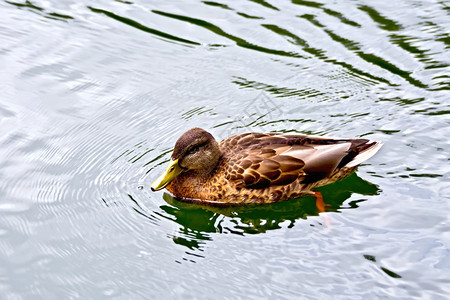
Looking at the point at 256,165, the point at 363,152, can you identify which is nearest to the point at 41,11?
the point at 256,165

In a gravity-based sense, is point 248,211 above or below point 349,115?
below

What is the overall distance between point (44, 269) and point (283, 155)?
266cm

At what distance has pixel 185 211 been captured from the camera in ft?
26.7

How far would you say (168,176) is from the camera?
8.13 m

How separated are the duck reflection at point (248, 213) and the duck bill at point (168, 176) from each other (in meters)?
0.23

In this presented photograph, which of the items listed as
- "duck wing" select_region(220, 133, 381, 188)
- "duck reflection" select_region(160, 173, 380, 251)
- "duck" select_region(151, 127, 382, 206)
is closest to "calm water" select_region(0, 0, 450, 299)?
"duck reflection" select_region(160, 173, 380, 251)

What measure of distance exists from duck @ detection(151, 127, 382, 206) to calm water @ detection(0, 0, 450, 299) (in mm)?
168

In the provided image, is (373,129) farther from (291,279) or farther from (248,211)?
(291,279)

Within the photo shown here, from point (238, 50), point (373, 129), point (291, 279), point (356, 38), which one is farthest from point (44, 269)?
point (356, 38)

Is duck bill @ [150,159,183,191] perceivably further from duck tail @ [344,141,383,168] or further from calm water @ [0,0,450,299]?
duck tail @ [344,141,383,168]

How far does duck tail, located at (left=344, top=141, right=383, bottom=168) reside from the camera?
8.15 m

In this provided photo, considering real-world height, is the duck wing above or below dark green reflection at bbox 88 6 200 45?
below

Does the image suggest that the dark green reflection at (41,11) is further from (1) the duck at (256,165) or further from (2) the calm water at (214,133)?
(1) the duck at (256,165)

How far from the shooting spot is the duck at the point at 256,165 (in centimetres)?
812
